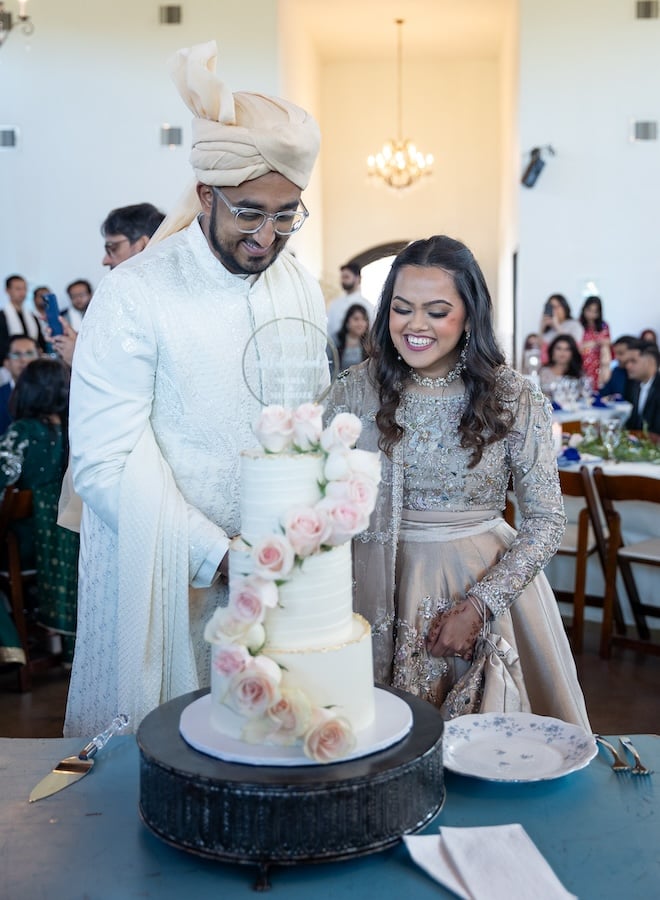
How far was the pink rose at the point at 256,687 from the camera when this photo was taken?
1.25 meters

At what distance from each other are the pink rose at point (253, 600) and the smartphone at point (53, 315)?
3031 mm

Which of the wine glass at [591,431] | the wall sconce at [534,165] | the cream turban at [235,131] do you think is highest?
the wall sconce at [534,165]

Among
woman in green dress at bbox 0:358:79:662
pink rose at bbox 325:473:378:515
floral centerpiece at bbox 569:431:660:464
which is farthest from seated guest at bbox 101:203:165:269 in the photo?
floral centerpiece at bbox 569:431:660:464

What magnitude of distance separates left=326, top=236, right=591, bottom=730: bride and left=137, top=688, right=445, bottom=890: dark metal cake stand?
91cm

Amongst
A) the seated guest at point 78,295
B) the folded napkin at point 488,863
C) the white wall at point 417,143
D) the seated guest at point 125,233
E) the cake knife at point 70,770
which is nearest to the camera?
the folded napkin at point 488,863

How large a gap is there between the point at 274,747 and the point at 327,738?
0.27ft

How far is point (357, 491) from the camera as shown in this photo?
1279 millimetres

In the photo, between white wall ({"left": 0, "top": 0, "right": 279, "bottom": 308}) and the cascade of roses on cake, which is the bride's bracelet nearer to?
the cascade of roses on cake

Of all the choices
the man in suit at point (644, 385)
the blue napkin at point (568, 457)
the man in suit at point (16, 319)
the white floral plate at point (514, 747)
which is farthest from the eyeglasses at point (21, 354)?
the white floral plate at point (514, 747)

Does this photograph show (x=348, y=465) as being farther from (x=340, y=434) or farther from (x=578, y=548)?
(x=578, y=548)

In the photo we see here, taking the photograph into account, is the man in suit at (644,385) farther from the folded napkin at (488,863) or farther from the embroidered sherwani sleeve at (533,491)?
the folded napkin at (488,863)

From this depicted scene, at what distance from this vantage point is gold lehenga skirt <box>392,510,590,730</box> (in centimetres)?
225

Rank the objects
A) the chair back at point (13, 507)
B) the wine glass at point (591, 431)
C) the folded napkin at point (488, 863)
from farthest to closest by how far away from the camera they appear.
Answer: the wine glass at point (591, 431) < the chair back at point (13, 507) < the folded napkin at point (488, 863)

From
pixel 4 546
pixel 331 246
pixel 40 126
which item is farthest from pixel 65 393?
pixel 331 246
